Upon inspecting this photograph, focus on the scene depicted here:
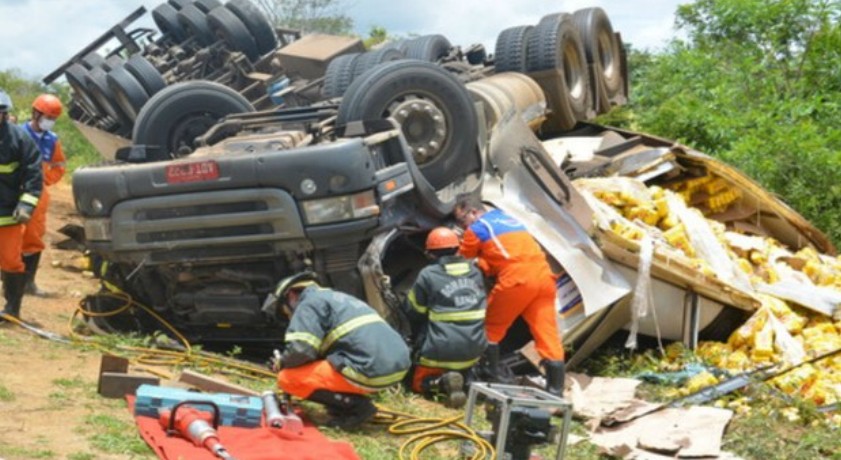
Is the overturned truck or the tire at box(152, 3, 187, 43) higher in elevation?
the tire at box(152, 3, 187, 43)

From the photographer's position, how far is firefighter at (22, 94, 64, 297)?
8.34 m

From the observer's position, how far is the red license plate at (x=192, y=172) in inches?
263

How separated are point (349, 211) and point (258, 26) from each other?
17.3ft

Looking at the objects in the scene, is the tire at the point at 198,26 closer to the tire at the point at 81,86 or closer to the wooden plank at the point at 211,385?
the tire at the point at 81,86

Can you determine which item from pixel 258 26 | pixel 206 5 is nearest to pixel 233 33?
pixel 258 26

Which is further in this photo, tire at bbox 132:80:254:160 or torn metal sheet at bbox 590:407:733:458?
tire at bbox 132:80:254:160

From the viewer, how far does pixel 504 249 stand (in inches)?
279

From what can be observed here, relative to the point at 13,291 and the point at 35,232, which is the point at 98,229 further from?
the point at 35,232

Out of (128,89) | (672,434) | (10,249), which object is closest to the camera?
(672,434)

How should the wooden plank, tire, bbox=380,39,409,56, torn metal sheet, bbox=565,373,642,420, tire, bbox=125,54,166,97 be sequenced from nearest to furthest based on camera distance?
1. the wooden plank
2. torn metal sheet, bbox=565,373,642,420
3. tire, bbox=380,39,409,56
4. tire, bbox=125,54,166,97

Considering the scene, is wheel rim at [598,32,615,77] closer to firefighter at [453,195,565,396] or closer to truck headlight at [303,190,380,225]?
firefighter at [453,195,565,396]

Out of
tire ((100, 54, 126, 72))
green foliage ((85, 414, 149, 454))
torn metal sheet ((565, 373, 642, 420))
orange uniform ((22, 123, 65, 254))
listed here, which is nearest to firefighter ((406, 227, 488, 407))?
torn metal sheet ((565, 373, 642, 420))

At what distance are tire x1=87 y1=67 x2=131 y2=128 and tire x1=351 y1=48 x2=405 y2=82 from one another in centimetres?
278

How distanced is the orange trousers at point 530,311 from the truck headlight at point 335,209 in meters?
1.05
